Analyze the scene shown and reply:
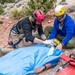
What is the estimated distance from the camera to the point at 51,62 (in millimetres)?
6086

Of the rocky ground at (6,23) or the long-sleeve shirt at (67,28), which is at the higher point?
the long-sleeve shirt at (67,28)

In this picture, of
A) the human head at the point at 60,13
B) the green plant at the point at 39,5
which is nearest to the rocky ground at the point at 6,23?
the green plant at the point at 39,5

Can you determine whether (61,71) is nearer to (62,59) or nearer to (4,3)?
(62,59)

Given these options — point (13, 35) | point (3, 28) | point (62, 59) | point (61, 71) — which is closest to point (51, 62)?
point (62, 59)

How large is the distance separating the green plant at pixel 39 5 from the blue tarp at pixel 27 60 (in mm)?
4011

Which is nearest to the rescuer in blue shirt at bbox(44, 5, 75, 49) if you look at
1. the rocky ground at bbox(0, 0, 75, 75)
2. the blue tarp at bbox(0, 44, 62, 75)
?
the blue tarp at bbox(0, 44, 62, 75)

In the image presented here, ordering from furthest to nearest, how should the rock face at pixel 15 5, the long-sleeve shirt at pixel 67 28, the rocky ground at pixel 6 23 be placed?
1. the rock face at pixel 15 5
2. the rocky ground at pixel 6 23
3. the long-sleeve shirt at pixel 67 28

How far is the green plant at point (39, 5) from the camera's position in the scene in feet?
33.8

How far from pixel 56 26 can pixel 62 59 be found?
1074 mm

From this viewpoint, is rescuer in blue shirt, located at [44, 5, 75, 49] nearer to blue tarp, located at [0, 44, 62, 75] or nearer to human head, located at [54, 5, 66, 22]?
human head, located at [54, 5, 66, 22]

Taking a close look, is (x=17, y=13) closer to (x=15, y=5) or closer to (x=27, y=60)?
(x=15, y=5)

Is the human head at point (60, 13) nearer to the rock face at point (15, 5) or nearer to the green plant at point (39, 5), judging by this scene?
the green plant at point (39, 5)

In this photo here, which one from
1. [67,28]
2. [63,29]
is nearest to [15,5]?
[63,29]

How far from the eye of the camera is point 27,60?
237 inches
